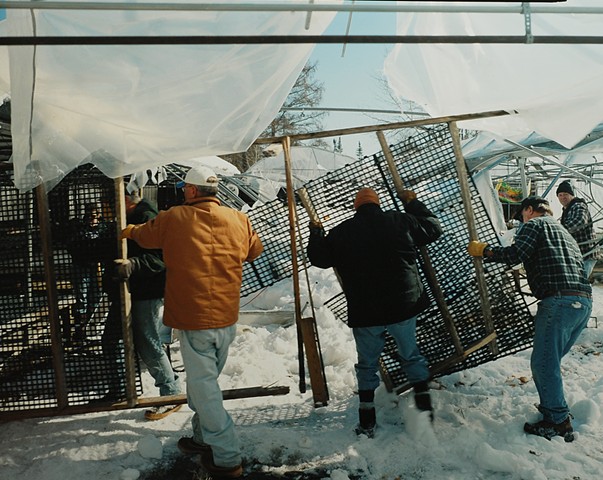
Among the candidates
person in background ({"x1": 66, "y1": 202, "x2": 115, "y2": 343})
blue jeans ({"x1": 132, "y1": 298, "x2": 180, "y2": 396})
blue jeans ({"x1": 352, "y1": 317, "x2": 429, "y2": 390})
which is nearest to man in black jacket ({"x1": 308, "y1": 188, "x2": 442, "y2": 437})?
blue jeans ({"x1": 352, "y1": 317, "x2": 429, "y2": 390})

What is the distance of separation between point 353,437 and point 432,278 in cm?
144

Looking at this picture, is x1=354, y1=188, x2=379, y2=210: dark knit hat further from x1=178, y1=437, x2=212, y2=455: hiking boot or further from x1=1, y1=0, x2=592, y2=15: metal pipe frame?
x1=178, y1=437, x2=212, y2=455: hiking boot

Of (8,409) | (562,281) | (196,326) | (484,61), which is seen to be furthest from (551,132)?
(8,409)

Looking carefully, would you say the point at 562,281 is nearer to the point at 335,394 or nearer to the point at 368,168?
the point at 368,168

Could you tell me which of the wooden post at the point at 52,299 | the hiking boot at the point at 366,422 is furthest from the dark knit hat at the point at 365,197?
the wooden post at the point at 52,299

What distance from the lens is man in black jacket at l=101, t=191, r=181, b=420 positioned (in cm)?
397

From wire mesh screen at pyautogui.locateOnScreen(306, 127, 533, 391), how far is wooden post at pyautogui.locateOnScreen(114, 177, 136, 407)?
153 centimetres

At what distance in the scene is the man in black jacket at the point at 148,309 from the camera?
3975 millimetres

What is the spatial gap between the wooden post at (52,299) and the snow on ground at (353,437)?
1.52 ft

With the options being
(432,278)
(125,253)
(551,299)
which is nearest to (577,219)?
(551,299)

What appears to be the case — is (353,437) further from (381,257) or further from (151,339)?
A: (151,339)

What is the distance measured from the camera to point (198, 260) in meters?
3.33

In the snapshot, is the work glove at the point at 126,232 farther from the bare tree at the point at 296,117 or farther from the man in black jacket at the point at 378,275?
the bare tree at the point at 296,117

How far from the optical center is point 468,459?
3.39 meters
